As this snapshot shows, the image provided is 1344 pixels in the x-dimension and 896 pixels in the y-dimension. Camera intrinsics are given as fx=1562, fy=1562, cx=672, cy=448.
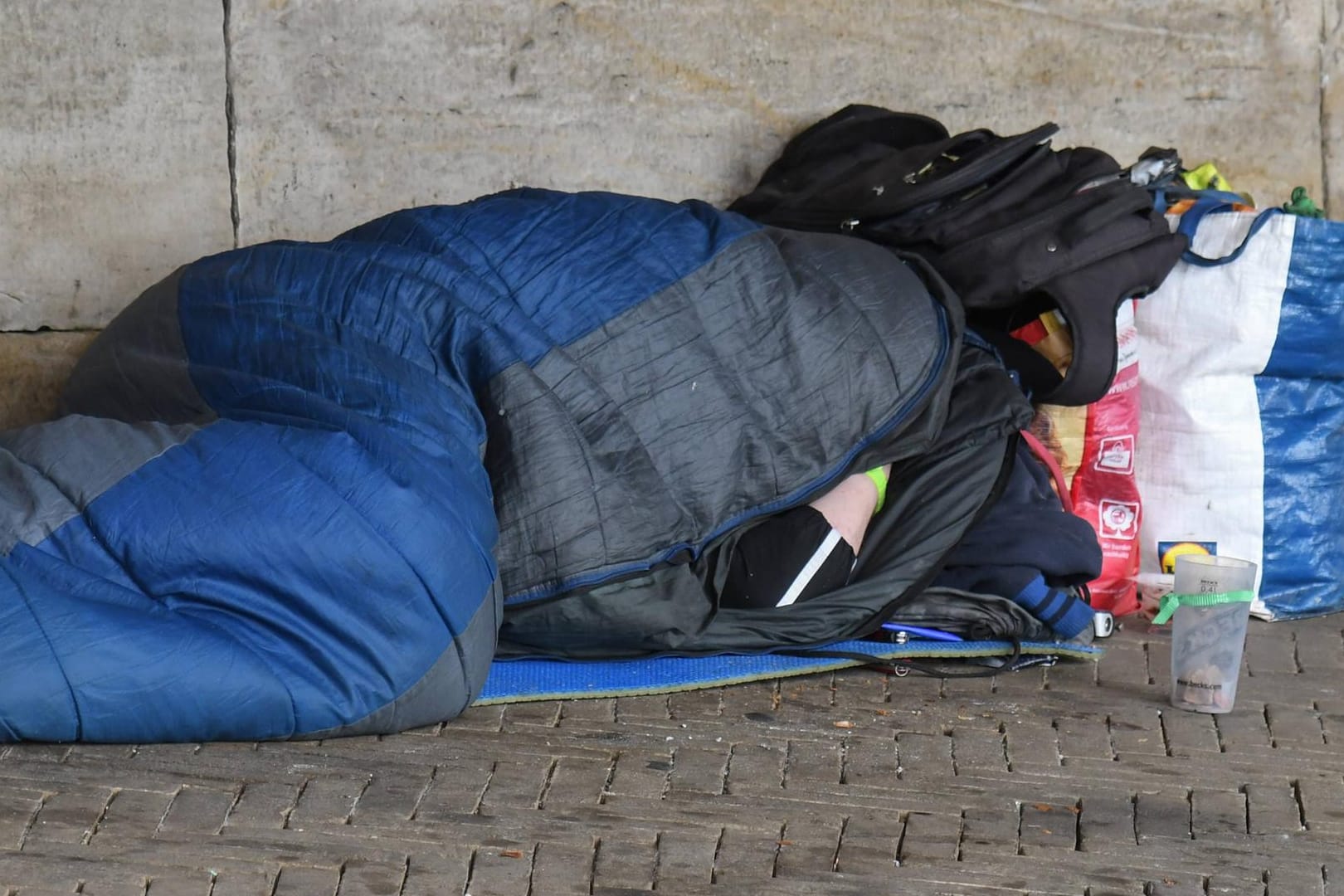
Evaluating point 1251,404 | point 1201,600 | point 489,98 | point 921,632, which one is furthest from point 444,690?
point 1251,404

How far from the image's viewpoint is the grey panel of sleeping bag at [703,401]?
2.90 metres

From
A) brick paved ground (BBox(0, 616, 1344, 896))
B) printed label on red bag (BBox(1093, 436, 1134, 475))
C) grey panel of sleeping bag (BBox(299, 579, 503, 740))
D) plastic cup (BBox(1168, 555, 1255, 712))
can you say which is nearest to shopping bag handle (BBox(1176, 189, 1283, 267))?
printed label on red bag (BBox(1093, 436, 1134, 475))

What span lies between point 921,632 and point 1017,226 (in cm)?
98

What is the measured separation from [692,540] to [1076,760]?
0.82 meters

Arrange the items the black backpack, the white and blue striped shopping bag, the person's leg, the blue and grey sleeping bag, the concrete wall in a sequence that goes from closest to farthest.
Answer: the blue and grey sleeping bag → the person's leg → the black backpack → the white and blue striped shopping bag → the concrete wall

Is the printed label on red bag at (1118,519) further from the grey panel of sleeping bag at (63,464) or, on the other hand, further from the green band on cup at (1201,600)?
the grey panel of sleeping bag at (63,464)

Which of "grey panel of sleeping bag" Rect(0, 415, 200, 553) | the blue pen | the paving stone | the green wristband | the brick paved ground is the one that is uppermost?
"grey panel of sleeping bag" Rect(0, 415, 200, 553)

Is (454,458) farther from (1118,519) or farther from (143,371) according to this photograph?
(1118,519)

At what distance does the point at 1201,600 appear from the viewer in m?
2.94

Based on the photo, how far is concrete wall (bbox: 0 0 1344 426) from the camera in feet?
12.9

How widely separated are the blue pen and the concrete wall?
1.47 meters

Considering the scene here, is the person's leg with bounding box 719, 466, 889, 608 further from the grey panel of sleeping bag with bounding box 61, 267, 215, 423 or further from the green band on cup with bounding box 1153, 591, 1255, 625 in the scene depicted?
the grey panel of sleeping bag with bounding box 61, 267, 215, 423

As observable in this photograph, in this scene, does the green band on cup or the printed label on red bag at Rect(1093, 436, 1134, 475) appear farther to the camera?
the printed label on red bag at Rect(1093, 436, 1134, 475)

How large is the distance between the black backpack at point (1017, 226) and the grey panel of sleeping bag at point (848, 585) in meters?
0.18
